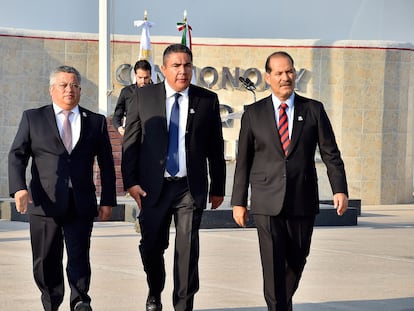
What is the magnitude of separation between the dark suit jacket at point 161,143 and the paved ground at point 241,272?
3.80ft

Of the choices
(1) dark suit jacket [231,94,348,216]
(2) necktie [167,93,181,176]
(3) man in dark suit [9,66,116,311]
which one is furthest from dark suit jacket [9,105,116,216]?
(1) dark suit jacket [231,94,348,216]

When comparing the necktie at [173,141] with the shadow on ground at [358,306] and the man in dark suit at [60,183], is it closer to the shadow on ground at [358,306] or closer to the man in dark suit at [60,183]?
the man in dark suit at [60,183]

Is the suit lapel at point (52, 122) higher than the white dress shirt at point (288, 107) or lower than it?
lower

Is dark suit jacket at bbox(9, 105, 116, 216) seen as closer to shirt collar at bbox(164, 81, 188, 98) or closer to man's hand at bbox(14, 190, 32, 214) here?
man's hand at bbox(14, 190, 32, 214)

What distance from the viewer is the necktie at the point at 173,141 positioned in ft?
28.2

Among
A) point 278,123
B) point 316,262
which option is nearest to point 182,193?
point 278,123

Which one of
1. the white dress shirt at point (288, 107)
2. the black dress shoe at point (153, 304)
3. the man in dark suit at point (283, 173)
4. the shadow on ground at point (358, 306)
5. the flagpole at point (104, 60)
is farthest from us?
the flagpole at point (104, 60)

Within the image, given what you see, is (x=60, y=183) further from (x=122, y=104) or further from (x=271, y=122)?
(x=122, y=104)

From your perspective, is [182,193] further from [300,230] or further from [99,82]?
[99,82]

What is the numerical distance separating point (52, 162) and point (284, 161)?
1642 mm

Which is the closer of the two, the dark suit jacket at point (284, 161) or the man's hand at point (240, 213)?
the dark suit jacket at point (284, 161)

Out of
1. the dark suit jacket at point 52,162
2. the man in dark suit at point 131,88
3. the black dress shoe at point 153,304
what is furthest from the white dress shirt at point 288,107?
the man in dark suit at point 131,88

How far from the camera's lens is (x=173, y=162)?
8.59 metres

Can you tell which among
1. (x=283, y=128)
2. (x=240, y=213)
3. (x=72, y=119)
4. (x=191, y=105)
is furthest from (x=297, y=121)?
(x=72, y=119)
